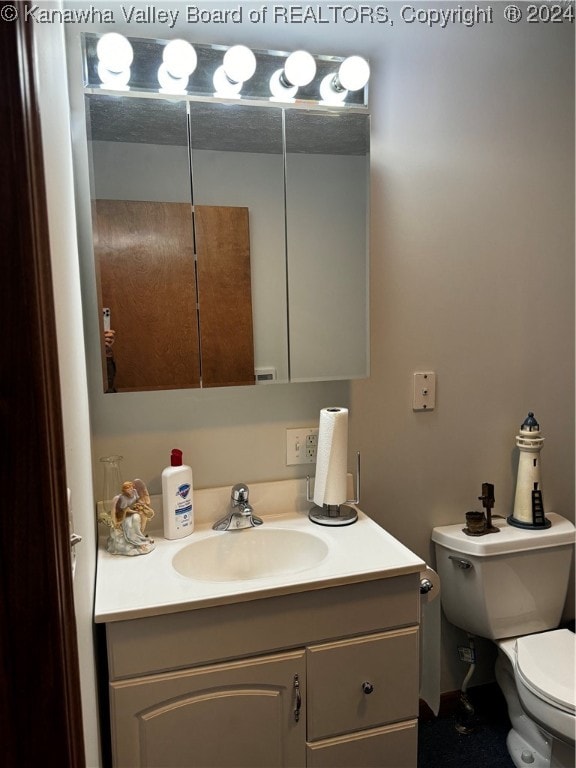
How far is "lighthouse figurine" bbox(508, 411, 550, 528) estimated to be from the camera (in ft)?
5.68

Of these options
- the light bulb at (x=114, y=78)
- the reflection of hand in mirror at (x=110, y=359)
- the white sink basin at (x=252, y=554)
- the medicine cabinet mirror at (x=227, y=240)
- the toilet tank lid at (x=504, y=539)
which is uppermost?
the light bulb at (x=114, y=78)

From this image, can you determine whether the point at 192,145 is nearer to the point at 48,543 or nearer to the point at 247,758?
the point at 48,543

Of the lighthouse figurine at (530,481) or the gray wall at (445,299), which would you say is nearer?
the gray wall at (445,299)

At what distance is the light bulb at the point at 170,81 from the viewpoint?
1373 mm

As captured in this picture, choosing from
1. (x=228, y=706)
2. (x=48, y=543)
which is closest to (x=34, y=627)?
(x=48, y=543)

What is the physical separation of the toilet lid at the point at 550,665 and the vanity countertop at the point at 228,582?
1.64 feet

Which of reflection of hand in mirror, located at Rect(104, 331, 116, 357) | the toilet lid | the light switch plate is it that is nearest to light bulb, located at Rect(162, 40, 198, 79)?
reflection of hand in mirror, located at Rect(104, 331, 116, 357)

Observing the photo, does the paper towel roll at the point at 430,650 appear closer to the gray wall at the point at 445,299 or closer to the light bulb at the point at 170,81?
the gray wall at the point at 445,299

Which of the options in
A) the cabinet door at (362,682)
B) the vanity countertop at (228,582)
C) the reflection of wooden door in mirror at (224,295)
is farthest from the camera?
the reflection of wooden door in mirror at (224,295)

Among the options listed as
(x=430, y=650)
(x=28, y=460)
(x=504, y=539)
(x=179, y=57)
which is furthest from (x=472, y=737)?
(x=179, y=57)

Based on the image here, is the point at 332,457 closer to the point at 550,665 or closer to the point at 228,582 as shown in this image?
the point at 228,582

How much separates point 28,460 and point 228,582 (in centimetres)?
80

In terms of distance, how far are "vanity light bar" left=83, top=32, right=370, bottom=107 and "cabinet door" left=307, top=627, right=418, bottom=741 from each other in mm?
1380

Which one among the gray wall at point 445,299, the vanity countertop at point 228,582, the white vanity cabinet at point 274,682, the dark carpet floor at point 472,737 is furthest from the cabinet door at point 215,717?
the dark carpet floor at point 472,737
